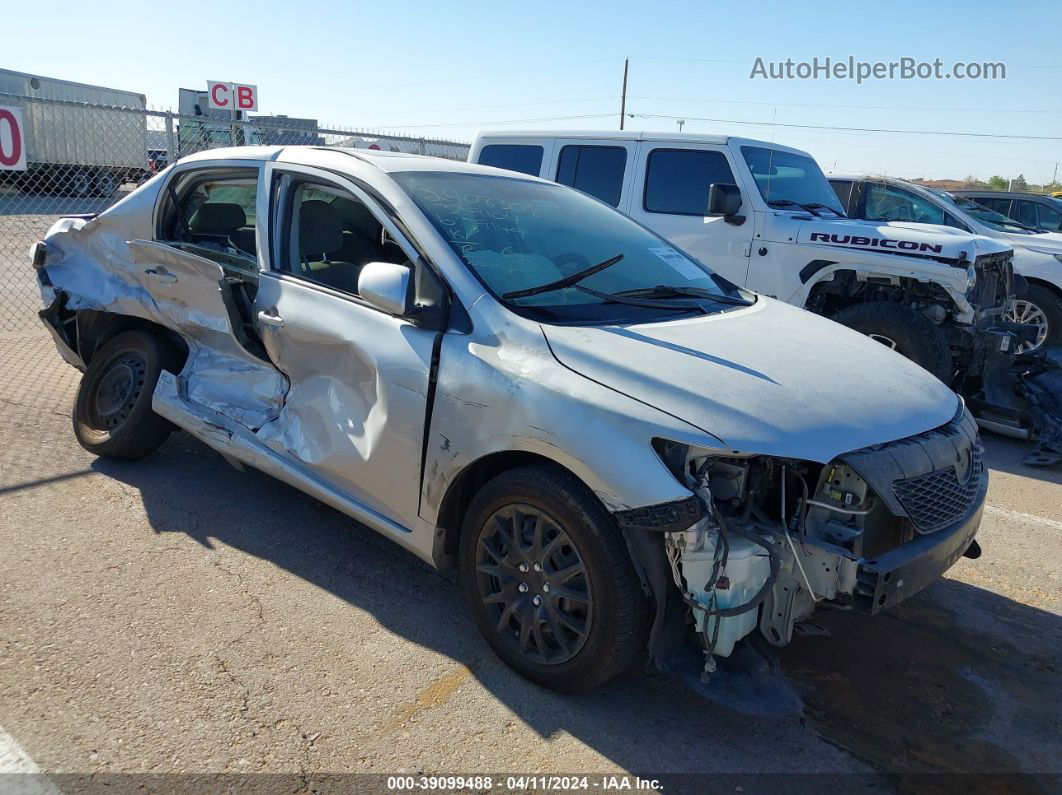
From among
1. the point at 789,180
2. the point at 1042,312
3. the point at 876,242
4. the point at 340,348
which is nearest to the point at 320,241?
the point at 340,348

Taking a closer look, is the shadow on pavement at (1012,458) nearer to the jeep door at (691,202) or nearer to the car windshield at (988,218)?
the jeep door at (691,202)

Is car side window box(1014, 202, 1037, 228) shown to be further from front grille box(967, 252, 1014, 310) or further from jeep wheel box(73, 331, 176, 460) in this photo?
jeep wheel box(73, 331, 176, 460)

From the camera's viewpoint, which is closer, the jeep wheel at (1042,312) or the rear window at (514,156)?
the rear window at (514,156)

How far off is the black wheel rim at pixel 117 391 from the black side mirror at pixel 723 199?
14.6ft

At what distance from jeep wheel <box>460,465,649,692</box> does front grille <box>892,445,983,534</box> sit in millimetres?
930

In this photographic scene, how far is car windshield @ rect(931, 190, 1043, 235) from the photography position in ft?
31.3

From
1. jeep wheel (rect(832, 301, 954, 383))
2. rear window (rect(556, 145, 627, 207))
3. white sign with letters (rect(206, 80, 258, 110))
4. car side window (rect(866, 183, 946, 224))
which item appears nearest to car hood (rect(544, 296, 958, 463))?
jeep wheel (rect(832, 301, 954, 383))

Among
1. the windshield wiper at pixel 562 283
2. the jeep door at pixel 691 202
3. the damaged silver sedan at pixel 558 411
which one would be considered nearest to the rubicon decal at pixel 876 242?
the jeep door at pixel 691 202

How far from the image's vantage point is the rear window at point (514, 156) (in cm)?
790

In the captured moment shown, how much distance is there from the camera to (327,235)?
3988 mm

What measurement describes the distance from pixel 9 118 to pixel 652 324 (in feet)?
24.1

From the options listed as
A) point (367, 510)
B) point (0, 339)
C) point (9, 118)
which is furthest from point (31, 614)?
point (9, 118)

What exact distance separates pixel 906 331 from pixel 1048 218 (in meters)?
7.76

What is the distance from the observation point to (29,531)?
3924 mm
